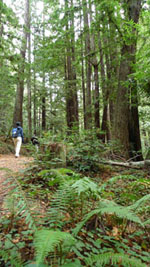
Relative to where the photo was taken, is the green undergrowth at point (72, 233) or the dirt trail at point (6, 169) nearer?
the green undergrowth at point (72, 233)

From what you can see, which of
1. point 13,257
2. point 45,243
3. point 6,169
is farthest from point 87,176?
point 45,243

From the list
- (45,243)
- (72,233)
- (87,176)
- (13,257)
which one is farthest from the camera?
(87,176)

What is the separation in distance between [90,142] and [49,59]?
18.9ft

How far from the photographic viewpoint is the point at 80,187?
1.73 m

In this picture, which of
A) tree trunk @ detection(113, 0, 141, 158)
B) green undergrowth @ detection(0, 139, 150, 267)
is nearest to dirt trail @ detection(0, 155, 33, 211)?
green undergrowth @ detection(0, 139, 150, 267)

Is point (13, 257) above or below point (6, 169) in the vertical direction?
below

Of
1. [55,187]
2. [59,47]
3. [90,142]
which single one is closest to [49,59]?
[59,47]

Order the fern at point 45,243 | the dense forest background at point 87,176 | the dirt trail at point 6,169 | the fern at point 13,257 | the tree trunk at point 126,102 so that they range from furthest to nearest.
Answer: the tree trunk at point 126,102
the dirt trail at point 6,169
the dense forest background at point 87,176
the fern at point 13,257
the fern at point 45,243

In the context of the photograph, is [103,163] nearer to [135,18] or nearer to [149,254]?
[149,254]

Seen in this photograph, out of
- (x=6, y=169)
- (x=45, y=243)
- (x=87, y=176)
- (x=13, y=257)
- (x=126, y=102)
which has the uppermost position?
(x=126, y=102)

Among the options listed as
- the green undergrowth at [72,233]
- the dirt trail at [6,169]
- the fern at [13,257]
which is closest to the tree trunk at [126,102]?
the dirt trail at [6,169]

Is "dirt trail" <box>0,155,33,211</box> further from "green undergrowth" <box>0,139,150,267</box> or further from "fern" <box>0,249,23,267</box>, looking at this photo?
"fern" <box>0,249,23,267</box>

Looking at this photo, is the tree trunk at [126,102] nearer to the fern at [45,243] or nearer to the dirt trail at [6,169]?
the dirt trail at [6,169]

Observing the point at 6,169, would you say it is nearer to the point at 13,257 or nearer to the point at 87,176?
the point at 13,257
